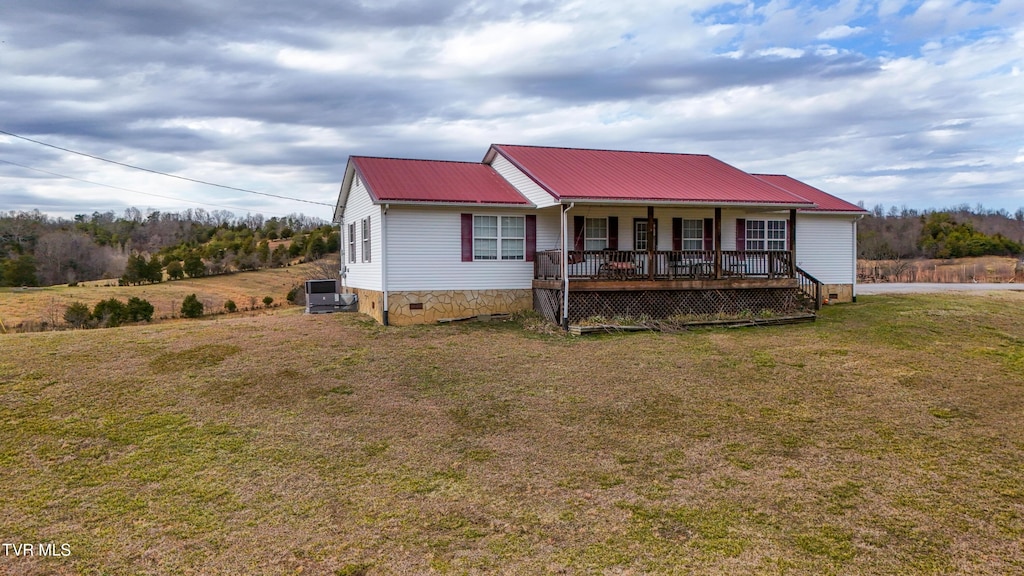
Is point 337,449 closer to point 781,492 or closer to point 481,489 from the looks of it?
point 481,489

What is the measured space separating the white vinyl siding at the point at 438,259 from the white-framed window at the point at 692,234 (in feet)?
14.1

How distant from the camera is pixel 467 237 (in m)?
16.5

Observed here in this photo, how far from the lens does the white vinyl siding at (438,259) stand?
15.9 m

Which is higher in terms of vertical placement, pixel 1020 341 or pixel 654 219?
pixel 654 219

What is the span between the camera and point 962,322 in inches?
617

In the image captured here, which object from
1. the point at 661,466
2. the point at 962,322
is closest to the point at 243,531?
the point at 661,466

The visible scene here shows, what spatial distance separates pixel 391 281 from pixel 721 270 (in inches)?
341

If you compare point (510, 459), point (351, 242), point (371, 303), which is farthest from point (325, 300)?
point (510, 459)

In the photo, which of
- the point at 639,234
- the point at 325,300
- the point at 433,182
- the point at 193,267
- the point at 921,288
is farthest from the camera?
the point at 193,267

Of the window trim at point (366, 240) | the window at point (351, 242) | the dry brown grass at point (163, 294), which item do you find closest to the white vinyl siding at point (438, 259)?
the window trim at point (366, 240)

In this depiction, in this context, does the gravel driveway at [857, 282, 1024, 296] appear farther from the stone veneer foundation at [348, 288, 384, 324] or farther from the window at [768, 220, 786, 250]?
the stone veneer foundation at [348, 288, 384, 324]

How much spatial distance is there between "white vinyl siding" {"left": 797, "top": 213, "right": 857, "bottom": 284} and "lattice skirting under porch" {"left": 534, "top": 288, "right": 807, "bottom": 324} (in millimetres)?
3794

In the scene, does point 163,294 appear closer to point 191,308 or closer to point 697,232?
point 191,308

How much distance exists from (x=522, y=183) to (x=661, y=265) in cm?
437
